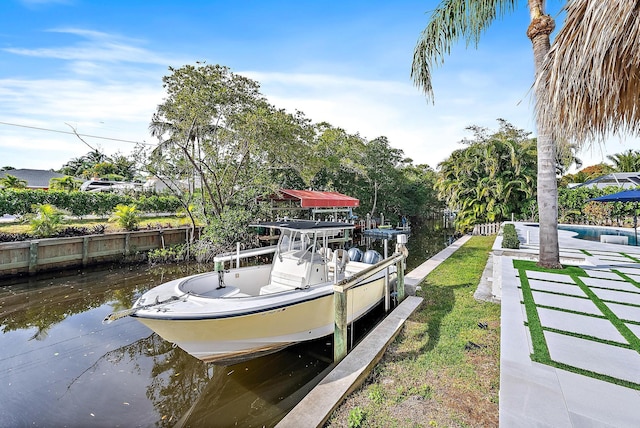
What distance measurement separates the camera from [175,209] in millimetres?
23328

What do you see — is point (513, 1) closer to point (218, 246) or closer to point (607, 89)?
point (607, 89)

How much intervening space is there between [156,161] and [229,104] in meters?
4.10

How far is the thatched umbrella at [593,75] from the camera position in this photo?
242 cm

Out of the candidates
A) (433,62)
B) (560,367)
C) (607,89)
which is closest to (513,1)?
(433,62)

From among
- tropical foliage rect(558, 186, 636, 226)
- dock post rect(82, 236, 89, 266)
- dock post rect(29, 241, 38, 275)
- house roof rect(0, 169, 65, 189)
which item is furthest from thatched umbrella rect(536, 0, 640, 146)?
house roof rect(0, 169, 65, 189)

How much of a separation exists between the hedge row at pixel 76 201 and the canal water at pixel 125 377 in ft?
31.6

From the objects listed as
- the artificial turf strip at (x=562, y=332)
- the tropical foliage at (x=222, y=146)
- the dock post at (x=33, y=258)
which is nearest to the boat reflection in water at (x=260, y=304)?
the artificial turf strip at (x=562, y=332)

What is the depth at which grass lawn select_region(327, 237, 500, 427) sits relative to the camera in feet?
9.30

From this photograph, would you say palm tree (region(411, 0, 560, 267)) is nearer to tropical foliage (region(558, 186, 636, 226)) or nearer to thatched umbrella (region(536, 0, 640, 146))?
thatched umbrella (region(536, 0, 640, 146))

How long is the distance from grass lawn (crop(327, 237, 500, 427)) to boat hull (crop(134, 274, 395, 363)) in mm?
1370

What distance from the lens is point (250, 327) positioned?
427 centimetres

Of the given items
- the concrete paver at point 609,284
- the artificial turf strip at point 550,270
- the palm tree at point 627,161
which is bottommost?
the concrete paver at point 609,284

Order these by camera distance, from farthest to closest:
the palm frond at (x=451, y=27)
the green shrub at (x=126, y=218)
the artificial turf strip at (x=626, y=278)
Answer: the green shrub at (x=126, y=218), the palm frond at (x=451, y=27), the artificial turf strip at (x=626, y=278)

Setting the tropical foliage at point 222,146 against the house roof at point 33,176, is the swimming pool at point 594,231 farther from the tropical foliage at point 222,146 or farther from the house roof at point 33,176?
the house roof at point 33,176
